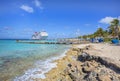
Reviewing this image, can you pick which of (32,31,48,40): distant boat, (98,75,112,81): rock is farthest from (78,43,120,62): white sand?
(32,31,48,40): distant boat

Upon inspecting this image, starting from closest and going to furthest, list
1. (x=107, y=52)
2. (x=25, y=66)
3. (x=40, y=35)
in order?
(x=25, y=66) < (x=107, y=52) < (x=40, y=35)

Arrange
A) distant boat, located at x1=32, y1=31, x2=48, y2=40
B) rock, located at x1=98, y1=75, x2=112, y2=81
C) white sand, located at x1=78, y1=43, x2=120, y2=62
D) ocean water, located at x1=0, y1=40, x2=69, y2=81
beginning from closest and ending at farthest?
rock, located at x1=98, y1=75, x2=112, y2=81 < ocean water, located at x1=0, y1=40, x2=69, y2=81 < white sand, located at x1=78, y1=43, x2=120, y2=62 < distant boat, located at x1=32, y1=31, x2=48, y2=40

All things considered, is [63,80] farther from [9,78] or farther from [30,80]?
[9,78]

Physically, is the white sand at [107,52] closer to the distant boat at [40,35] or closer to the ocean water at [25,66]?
the ocean water at [25,66]

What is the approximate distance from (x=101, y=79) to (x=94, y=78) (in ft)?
1.25

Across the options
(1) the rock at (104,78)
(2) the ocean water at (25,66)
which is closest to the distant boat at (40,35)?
(2) the ocean water at (25,66)

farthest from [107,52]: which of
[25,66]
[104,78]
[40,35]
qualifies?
[40,35]

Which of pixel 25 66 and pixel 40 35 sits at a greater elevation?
pixel 40 35

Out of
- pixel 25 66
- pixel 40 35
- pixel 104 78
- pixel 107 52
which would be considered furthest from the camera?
pixel 40 35

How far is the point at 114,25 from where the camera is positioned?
52.4 meters

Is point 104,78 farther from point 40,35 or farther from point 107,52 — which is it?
point 40,35

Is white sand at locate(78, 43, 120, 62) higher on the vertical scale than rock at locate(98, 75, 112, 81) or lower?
higher

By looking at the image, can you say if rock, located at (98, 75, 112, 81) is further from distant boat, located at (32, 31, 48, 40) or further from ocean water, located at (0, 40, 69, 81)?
distant boat, located at (32, 31, 48, 40)

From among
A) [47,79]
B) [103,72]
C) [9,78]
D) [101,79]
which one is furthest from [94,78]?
[9,78]
